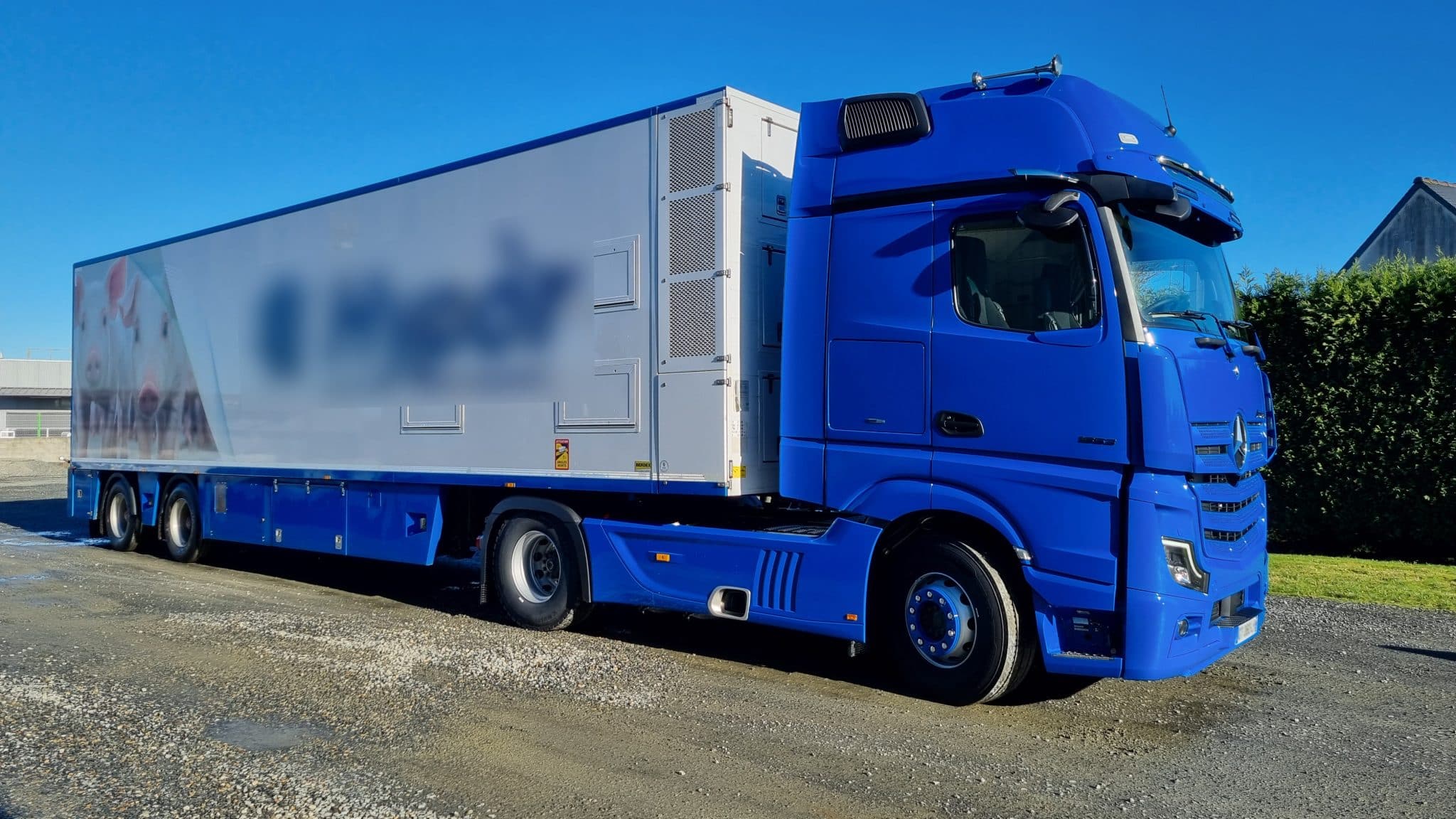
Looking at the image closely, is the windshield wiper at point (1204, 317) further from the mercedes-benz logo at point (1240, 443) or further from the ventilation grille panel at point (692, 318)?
the ventilation grille panel at point (692, 318)

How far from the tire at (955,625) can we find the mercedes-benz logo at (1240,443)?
139 cm

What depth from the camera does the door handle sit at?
6.22 meters

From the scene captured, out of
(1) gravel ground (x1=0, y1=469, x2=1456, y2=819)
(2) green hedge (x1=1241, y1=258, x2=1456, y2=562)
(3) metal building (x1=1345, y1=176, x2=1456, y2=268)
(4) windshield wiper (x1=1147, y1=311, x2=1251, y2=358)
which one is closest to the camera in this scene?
(1) gravel ground (x1=0, y1=469, x2=1456, y2=819)

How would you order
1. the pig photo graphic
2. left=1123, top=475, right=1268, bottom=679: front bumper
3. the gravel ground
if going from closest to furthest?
the gravel ground
left=1123, top=475, right=1268, bottom=679: front bumper
the pig photo graphic

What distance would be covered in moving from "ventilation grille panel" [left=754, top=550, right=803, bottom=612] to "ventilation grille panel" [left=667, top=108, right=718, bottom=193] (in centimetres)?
250

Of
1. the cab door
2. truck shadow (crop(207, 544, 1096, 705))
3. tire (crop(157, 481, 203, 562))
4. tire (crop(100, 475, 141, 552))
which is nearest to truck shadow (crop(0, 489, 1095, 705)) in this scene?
truck shadow (crop(207, 544, 1096, 705))

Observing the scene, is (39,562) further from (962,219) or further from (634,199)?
(962,219)

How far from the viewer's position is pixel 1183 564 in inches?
227

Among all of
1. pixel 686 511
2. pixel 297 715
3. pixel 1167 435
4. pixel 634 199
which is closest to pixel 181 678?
pixel 297 715

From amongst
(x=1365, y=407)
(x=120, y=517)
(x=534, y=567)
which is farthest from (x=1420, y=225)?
(x=120, y=517)

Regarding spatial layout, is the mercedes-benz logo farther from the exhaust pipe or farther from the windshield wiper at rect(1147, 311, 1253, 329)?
the exhaust pipe

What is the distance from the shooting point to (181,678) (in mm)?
6934

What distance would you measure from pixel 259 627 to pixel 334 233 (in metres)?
3.81

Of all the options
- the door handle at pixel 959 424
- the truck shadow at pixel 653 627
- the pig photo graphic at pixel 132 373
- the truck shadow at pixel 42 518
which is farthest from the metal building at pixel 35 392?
the door handle at pixel 959 424
